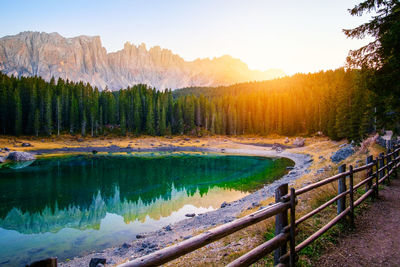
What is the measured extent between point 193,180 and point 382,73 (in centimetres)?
2286

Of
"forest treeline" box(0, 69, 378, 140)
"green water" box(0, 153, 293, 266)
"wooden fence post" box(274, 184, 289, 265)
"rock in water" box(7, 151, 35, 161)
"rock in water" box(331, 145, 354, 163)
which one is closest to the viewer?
"wooden fence post" box(274, 184, 289, 265)

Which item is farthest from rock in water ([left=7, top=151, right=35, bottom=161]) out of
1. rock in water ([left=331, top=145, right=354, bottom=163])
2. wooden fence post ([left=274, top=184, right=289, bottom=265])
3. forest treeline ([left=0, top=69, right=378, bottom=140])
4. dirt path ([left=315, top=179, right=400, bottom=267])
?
dirt path ([left=315, top=179, right=400, bottom=267])

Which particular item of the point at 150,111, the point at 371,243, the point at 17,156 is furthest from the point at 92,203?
the point at 150,111

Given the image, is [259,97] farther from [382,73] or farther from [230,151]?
[382,73]

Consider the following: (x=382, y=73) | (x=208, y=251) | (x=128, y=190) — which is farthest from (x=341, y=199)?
(x=128, y=190)

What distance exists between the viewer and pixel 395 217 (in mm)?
7730

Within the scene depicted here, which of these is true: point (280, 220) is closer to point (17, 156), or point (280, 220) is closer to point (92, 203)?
point (92, 203)

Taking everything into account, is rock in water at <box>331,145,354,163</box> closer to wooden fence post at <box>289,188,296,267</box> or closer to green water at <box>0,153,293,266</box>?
green water at <box>0,153,293,266</box>

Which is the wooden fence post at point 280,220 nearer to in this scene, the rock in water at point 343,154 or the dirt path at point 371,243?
the dirt path at point 371,243

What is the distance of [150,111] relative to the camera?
8325 cm

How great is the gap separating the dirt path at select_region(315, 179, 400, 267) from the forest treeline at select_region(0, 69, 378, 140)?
49435mm

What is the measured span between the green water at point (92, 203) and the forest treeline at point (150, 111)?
127ft

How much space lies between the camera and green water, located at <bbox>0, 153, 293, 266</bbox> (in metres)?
12.7

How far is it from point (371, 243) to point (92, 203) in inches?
782
